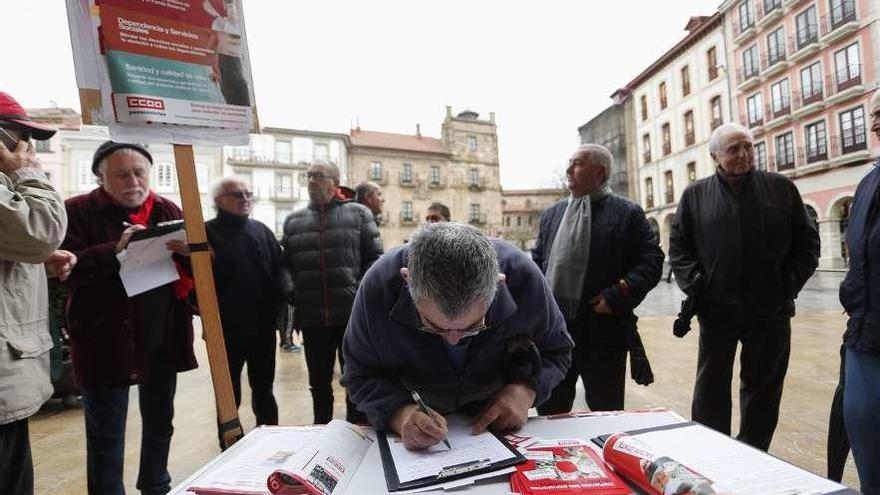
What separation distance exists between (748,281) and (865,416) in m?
0.81

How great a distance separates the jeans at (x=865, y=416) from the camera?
1553mm

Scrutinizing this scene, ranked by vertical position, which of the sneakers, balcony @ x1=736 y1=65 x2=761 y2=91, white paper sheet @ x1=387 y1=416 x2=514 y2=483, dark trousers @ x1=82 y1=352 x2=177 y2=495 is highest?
balcony @ x1=736 y1=65 x2=761 y2=91

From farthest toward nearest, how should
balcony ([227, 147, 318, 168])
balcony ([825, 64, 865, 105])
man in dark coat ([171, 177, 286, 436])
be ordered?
balcony ([227, 147, 318, 168]), balcony ([825, 64, 865, 105]), man in dark coat ([171, 177, 286, 436])

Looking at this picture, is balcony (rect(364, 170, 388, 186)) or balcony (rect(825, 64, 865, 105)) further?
balcony (rect(364, 170, 388, 186))

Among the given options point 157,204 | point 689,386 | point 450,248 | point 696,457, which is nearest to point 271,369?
point 157,204

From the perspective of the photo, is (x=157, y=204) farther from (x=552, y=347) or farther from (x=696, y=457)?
(x=696, y=457)

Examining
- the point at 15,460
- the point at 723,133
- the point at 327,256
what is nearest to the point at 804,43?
the point at 723,133

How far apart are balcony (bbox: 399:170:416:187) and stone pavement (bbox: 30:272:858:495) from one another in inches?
1062

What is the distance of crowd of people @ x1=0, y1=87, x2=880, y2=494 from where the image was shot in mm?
1334

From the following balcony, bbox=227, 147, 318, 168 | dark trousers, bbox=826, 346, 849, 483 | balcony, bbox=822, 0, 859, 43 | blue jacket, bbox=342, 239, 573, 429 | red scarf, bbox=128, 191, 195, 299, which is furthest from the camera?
balcony, bbox=227, 147, 318, 168

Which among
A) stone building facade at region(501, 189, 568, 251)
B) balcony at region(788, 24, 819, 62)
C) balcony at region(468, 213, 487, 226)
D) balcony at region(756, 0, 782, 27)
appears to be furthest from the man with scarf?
stone building facade at region(501, 189, 568, 251)

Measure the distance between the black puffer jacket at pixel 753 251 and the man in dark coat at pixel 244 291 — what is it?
2.35m

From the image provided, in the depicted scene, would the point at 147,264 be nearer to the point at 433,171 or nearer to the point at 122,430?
the point at 122,430

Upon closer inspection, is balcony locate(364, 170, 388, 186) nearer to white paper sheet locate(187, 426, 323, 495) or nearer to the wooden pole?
the wooden pole
